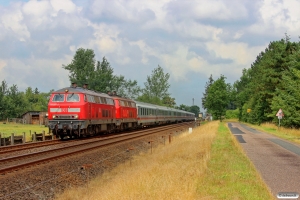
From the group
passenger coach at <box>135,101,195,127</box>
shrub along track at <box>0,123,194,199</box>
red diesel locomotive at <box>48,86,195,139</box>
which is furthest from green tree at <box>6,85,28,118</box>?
shrub along track at <box>0,123,194,199</box>

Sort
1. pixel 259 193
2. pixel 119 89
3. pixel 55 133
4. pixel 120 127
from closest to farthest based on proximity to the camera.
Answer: pixel 259 193, pixel 55 133, pixel 120 127, pixel 119 89

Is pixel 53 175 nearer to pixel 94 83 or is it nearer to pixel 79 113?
pixel 79 113

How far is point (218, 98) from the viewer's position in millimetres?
76500

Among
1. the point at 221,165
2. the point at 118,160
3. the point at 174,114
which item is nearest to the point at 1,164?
the point at 118,160

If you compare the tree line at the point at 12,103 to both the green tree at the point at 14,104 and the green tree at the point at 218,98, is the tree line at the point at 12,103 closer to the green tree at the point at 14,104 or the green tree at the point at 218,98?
the green tree at the point at 14,104

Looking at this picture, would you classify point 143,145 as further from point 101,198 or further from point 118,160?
point 101,198

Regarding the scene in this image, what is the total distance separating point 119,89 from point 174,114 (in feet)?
116

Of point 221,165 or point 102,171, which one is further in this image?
point 102,171

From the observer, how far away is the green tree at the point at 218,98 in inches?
3019

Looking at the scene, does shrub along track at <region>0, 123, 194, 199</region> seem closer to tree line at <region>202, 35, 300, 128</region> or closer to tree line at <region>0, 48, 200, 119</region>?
tree line at <region>202, 35, 300, 128</region>

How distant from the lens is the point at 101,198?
9.71 meters

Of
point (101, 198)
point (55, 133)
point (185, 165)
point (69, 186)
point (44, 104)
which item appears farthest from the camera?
point (44, 104)

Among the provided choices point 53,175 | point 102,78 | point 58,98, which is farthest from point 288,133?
point 102,78

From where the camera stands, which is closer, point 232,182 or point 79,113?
point 232,182
